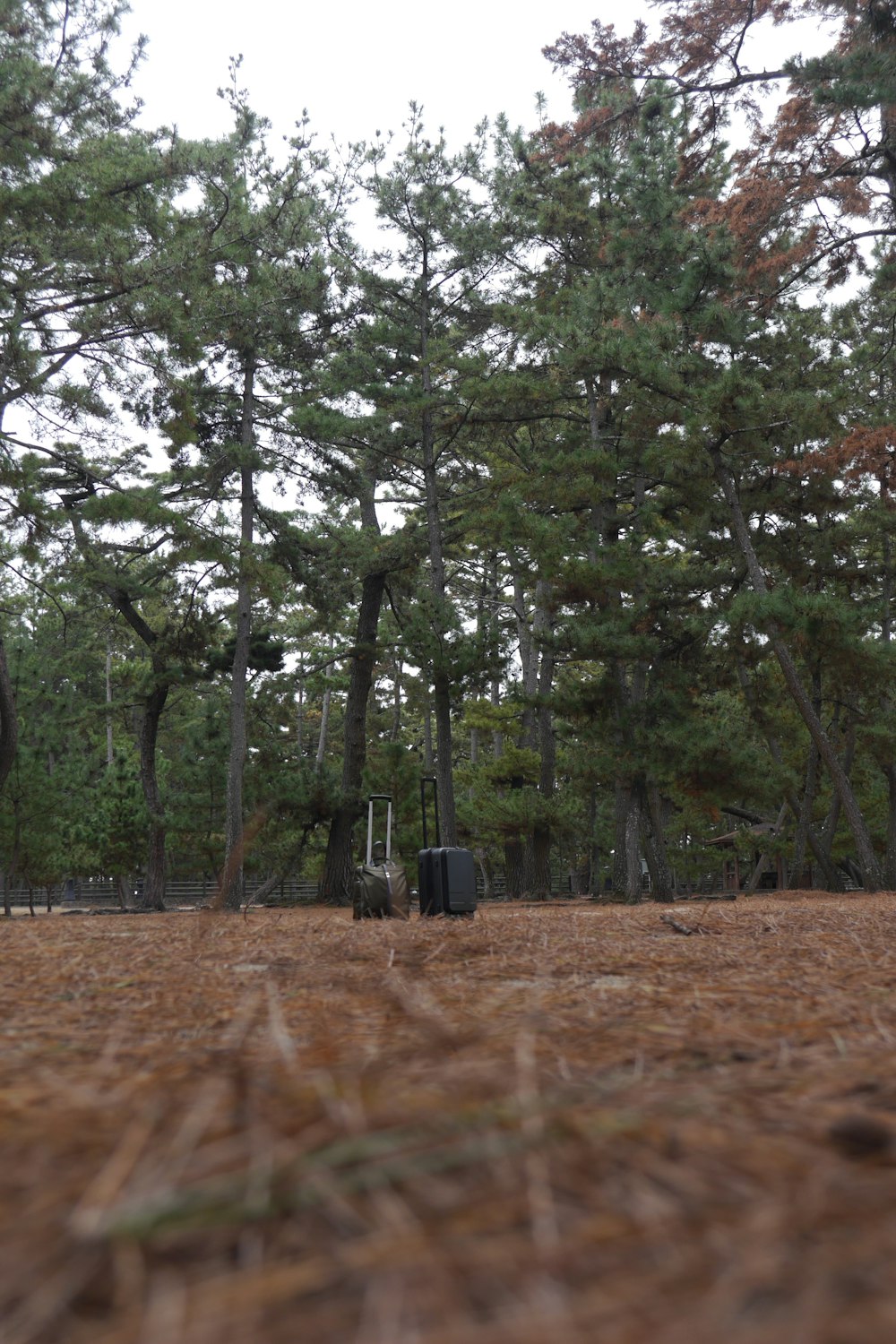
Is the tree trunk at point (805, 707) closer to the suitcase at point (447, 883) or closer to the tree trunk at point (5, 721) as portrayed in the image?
the suitcase at point (447, 883)

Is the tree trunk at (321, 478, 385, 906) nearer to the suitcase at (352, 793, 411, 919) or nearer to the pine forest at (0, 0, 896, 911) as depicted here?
the pine forest at (0, 0, 896, 911)

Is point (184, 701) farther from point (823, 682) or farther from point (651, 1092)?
point (651, 1092)

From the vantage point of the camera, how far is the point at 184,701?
36.8 meters

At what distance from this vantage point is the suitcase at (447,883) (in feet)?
28.7

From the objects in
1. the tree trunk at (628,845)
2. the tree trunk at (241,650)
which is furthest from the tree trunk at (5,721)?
the tree trunk at (628,845)

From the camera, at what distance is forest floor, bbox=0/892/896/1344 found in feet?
2.63

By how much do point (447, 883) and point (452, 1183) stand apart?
7.82 metres

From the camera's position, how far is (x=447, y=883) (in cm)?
877

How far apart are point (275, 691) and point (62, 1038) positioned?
19.2 meters

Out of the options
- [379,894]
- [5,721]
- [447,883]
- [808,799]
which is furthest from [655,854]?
[5,721]

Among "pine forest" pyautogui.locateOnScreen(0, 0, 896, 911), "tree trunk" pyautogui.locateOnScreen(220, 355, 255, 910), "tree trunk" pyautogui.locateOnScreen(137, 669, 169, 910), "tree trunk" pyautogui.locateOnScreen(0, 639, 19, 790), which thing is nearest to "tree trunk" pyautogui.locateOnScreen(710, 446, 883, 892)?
"pine forest" pyautogui.locateOnScreen(0, 0, 896, 911)

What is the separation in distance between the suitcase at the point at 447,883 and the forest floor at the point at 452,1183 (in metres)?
6.57

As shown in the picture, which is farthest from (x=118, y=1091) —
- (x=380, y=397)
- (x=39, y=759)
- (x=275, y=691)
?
(x=39, y=759)

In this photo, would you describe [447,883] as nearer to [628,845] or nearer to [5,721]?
[5,721]
